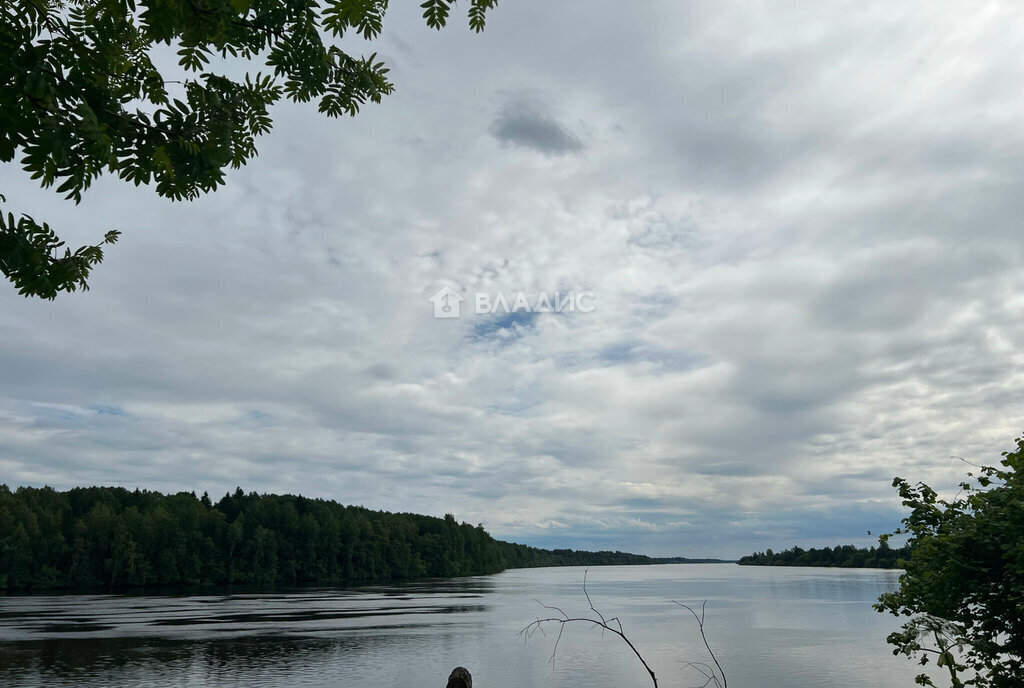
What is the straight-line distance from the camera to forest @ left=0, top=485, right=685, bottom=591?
105 metres

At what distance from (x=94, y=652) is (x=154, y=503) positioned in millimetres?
104141

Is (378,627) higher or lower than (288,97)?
lower

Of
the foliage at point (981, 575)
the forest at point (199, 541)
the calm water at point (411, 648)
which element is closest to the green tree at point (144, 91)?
the foliage at point (981, 575)

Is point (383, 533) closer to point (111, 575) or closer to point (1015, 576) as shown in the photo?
point (111, 575)

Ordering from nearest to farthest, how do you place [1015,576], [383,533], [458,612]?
[1015,576] < [458,612] < [383,533]

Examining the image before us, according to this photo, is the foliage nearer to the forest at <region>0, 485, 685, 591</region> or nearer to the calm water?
the calm water

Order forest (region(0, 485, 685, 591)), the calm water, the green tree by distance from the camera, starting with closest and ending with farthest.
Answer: the green tree, the calm water, forest (region(0, 485, 685, 591))

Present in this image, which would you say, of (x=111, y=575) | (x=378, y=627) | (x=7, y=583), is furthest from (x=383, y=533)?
(x=378, y=627)

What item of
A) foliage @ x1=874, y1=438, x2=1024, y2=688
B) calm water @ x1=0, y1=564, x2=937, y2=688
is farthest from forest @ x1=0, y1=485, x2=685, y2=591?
foliage @ x1=874, y1=438, x2=1024, y2=688

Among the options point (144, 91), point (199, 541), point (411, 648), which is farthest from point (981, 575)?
point (199, 541)

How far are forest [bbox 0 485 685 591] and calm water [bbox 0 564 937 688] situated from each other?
42638mm

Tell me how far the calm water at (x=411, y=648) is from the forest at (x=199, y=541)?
42.6m

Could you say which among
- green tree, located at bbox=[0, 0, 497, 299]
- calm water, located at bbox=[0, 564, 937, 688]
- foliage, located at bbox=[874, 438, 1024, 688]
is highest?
green tree, located at bbox=[0, 0, 497, 299]

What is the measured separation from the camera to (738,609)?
69312 millimetres
